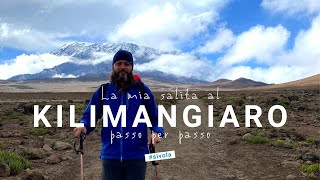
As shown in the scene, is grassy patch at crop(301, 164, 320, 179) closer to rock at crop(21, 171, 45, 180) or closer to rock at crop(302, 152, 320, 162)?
rock at crop(302, 152, 320, 162)

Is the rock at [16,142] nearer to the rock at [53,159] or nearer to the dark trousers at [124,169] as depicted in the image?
the rock at [53,159]

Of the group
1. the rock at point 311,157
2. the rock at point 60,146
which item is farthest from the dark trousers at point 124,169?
the rock at point 60,146

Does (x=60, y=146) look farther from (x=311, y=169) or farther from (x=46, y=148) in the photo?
(x=311, y=169)

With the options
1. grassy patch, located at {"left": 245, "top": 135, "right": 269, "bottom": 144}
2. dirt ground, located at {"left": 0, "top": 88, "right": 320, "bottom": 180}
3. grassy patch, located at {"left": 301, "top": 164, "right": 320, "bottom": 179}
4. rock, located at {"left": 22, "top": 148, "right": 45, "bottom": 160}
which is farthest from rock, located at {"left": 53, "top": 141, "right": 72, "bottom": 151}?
grassy patch, located at {"left": 301, "top": 164, "right": 320, "bottom": 179}

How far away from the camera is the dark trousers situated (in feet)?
16.3

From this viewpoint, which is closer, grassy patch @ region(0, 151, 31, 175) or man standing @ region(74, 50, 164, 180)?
man standing @ region(74, 50, 164, 180)

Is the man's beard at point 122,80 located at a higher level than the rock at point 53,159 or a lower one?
higher

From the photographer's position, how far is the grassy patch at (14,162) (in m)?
10.2

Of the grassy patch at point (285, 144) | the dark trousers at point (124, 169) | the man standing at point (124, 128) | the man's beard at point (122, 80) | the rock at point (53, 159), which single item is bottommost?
the rock at point (53, 159)

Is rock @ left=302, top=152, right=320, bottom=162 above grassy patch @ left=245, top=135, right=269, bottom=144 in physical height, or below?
below

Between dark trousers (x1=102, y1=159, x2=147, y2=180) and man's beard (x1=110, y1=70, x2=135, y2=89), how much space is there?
84 centimetres

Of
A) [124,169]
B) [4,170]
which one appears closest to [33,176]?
[4,170]

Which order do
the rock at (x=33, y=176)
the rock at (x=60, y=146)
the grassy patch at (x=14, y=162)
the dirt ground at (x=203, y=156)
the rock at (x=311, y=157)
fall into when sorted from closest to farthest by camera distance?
1. the rock at (x=33, y=176)
2. the grassy patch at (x=14, y=162)
3. the dirt ground at (x=203, y=156)
4. the rock at (x=311, y=157)
5. the rock at (x=60, y=146)

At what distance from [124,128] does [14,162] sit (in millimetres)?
6402
